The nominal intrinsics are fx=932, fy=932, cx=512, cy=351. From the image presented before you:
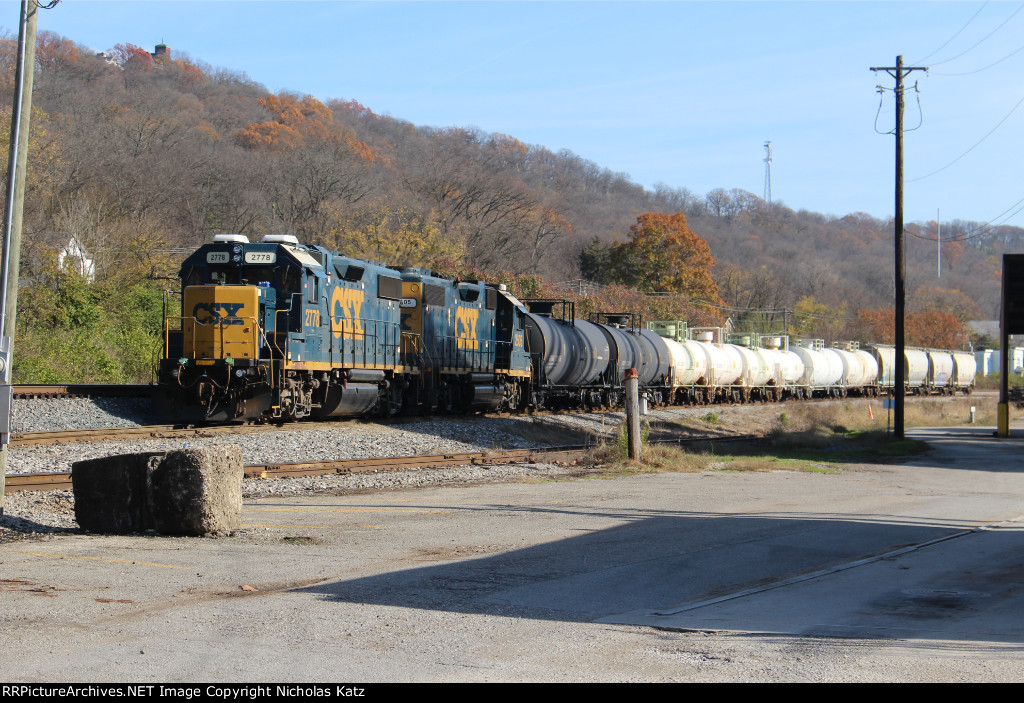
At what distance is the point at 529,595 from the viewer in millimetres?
7254

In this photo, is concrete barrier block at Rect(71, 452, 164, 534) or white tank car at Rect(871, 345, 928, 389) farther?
white tank car at Rect(871, 345, 928, 389)

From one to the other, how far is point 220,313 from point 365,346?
13.3 feet

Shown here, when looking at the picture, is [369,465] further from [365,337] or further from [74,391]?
[74,391]

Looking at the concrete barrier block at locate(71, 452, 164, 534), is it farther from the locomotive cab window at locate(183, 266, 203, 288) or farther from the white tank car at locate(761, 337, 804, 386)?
the white tank car at locate(761, 337, 804, 386)

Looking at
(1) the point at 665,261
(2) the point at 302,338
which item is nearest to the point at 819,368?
(1) the point at 665,261

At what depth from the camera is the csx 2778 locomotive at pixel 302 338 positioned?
19188mm

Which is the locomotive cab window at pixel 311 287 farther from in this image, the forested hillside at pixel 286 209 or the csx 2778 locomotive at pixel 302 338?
the forested hillside at pixel 286 209

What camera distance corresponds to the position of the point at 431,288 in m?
25.5

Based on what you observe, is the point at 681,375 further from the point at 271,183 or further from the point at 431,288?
the point at 271,183

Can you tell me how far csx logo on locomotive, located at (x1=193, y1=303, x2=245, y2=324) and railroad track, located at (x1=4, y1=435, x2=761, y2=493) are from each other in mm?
4586

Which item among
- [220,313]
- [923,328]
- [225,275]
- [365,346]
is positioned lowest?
[365,346]

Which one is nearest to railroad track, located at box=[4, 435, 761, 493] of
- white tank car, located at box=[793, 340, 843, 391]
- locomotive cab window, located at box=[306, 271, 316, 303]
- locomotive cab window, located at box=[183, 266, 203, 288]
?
locomotive cab window, located at box=[306, 271, 316, 303]

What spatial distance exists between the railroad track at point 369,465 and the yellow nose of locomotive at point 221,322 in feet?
13.4

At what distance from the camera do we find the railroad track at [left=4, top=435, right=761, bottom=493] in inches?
482
